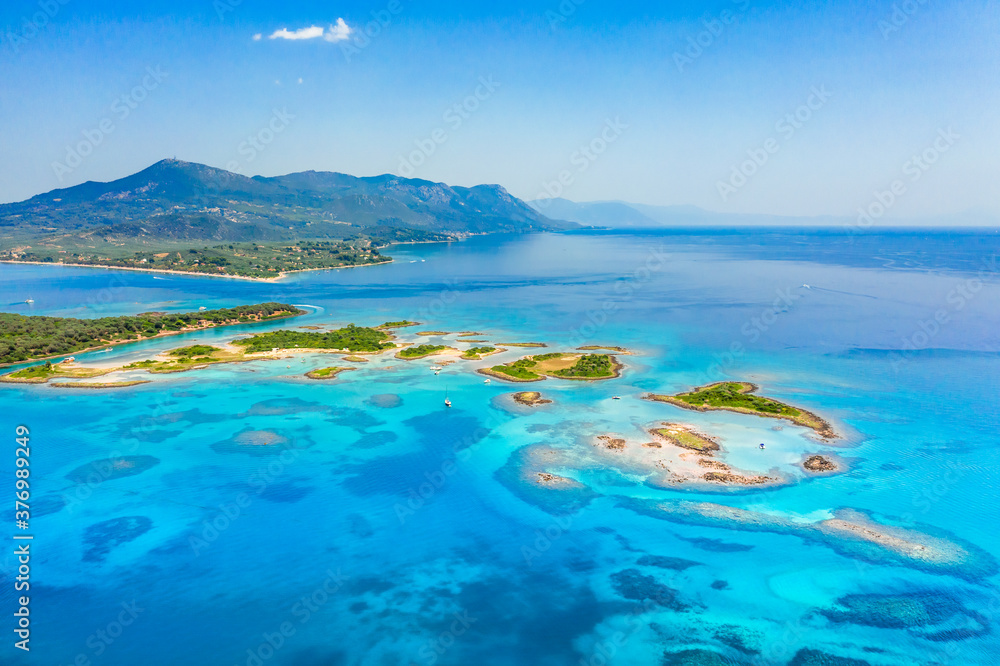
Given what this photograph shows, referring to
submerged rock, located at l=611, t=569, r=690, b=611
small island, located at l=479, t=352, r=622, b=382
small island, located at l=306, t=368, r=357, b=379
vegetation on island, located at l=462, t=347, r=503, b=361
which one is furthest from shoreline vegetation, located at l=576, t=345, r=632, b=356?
submerged rock, located at l=611, t=569, r=690, b=611

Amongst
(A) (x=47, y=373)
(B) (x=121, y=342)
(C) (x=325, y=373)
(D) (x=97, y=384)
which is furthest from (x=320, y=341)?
(A) (x=47, y=373)

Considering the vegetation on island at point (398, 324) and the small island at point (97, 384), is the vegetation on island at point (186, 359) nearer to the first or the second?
the small island at point (97, 384)

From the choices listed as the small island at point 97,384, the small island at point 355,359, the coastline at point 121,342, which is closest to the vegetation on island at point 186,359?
the small island at point 97,384

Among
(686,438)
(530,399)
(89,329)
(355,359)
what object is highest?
(89,329)

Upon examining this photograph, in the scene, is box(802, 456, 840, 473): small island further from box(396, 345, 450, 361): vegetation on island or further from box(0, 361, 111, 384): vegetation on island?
box(0, 361, 111, 384): vegetation on island

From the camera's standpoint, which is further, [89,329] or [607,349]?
[89,329]

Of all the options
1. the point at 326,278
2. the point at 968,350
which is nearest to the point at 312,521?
the point at 968,350

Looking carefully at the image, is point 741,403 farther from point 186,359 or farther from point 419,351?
point 186,359
